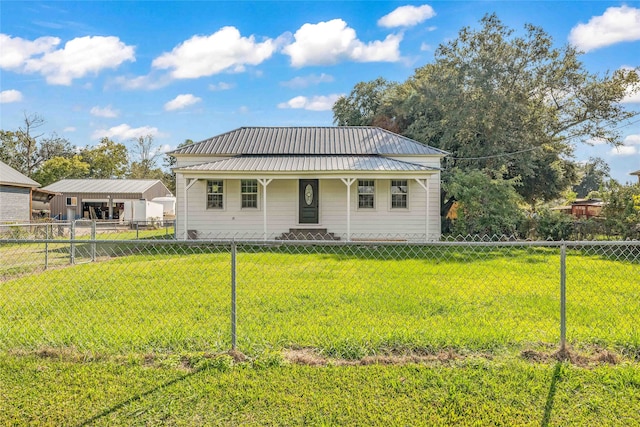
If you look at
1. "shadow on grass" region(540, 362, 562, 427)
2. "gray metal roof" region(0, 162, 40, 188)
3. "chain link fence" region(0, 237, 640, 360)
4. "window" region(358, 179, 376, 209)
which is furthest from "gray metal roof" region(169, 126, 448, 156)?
"shadow on grass" region(540, 362, 562, 427)

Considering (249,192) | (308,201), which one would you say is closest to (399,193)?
(308,201)

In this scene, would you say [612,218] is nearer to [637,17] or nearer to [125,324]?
[637,17]

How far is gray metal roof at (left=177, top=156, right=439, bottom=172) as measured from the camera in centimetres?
1385

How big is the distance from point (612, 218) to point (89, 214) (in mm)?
37121

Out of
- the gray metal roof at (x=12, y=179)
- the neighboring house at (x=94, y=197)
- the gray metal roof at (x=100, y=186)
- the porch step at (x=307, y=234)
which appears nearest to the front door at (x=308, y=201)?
the porch step at (x=307, y=234)

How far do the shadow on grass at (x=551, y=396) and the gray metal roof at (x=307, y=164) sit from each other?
10.6 metres

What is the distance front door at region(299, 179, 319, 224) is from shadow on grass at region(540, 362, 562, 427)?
1190cm

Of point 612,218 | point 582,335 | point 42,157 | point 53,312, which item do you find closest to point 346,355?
point 582,335

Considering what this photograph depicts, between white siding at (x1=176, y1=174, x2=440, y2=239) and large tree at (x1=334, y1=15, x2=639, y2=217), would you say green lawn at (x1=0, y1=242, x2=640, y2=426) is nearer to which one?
white siding at (x1=176, y1=174, x2=440, y2=239)

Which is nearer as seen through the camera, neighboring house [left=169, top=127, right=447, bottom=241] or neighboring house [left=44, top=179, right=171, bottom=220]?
neighboring house [left=169, top=127, right=447, bottom=241]

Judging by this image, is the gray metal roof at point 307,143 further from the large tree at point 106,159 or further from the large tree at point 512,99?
the large tree at point 106,159

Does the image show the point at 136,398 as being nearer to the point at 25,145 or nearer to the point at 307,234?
the point at 307,234

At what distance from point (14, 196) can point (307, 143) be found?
18186 mm

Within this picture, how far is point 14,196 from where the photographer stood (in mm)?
21625
